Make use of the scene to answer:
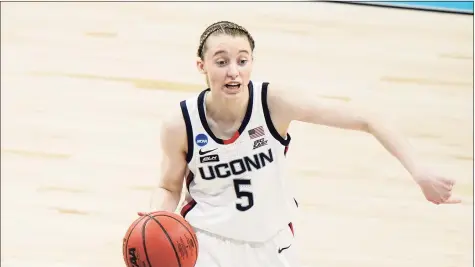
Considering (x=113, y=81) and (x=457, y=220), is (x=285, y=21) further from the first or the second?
(x=457, y=220)

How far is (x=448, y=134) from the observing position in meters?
5.49

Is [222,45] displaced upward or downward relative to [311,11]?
upward

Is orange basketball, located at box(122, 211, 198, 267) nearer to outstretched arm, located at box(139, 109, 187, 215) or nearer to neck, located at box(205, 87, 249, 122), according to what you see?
outstretched arm, located at box(139, 109, 187, 215)

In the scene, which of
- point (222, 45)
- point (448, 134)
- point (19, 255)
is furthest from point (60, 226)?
point (448, 134)

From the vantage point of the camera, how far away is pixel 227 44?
293cm

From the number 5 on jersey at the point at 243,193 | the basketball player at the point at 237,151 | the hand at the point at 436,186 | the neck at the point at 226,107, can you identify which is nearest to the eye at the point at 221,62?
the basketball player at the point at 237,151

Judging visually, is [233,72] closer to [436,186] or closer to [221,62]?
[221,62]

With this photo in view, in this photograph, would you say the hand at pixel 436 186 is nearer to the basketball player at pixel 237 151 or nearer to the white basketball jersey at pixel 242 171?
the basketball player at pixel 237 151

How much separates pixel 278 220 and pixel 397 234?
161 centimetres

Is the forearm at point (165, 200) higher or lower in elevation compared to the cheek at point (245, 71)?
lower

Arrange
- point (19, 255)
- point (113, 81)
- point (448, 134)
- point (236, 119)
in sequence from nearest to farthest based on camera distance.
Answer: point (236, 119) < point (19, 255) < point (448, 134) < point (113, 81)

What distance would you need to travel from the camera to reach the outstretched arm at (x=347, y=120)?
273cm

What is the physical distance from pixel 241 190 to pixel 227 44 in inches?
22.9

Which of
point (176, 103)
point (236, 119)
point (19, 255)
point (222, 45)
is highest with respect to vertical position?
point (222, 45)
